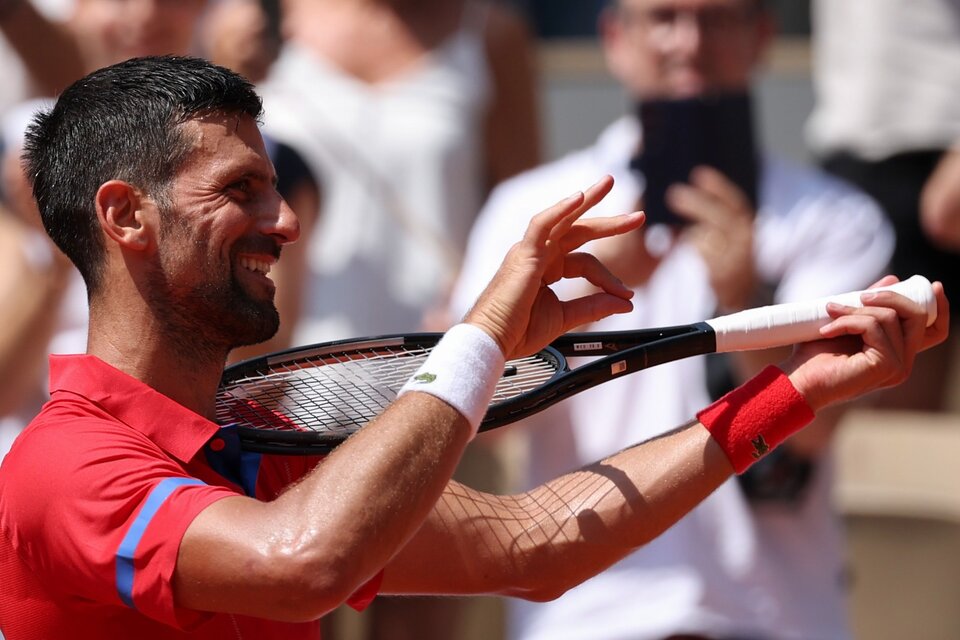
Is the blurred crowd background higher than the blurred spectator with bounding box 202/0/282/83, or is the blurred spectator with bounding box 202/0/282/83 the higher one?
the blurred spectator with bounding box 202/0/282/83

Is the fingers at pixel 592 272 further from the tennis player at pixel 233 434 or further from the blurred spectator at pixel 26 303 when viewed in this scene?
the blurred spectator at pixel 26 303

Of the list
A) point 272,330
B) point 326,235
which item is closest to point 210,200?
point 272,330

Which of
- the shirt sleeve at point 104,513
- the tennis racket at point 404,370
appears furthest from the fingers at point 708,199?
the shirt sleeve at point 104,513

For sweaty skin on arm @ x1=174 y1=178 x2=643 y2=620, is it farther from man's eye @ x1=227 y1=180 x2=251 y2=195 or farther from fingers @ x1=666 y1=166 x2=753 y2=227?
fingers @ x1=666 y1=166 x2=753 y2=227

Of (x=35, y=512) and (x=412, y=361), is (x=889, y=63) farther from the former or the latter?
(x=35, y=512)

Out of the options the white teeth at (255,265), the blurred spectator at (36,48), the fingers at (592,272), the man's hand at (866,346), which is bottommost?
the man's hand at (866,346)

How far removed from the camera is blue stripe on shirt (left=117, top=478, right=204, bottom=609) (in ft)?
7.64

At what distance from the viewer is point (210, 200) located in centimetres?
260

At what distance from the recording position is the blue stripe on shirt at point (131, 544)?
2328 mm

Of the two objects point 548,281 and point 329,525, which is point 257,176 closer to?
point 548,281

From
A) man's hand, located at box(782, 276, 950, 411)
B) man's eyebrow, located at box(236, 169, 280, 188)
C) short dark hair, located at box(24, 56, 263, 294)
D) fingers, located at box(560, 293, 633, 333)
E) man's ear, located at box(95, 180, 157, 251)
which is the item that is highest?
short dark hair, located at box(24, 56, 263, 294)

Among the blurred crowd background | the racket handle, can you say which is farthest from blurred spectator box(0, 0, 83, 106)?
the racket handle

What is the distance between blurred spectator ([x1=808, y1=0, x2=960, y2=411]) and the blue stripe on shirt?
400cm

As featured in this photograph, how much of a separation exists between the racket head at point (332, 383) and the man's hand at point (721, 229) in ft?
4.77
